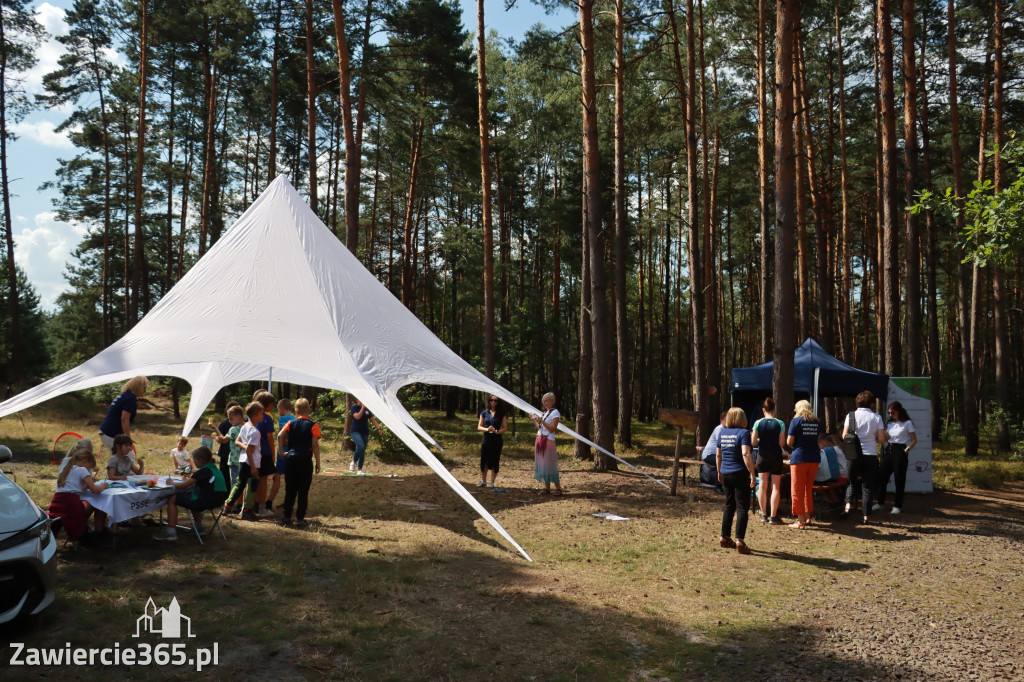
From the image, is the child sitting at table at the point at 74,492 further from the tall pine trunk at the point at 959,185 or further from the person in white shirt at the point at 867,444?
the tall pine trunk at the point at 959,185

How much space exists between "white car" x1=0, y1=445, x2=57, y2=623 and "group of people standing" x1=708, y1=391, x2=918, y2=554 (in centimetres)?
574

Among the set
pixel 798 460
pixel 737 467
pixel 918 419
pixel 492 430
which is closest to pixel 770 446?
pixel 798 460

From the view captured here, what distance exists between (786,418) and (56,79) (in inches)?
999

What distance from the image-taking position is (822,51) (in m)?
19.4

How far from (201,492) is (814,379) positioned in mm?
9223

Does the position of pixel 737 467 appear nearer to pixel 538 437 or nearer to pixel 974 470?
pixel 538 437

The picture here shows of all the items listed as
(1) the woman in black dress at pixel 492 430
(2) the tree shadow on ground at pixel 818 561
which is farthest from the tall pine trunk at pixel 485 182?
(2) the tree shadow on ground at pixel 818 561

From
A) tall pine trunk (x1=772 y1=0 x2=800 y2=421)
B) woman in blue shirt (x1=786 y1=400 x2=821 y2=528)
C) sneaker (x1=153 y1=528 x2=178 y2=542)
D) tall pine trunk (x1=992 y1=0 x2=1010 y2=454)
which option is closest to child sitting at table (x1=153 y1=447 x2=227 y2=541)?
sneaker (x1=153 y1=528 x2=178 y2=542)

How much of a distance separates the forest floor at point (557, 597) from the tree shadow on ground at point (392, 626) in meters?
0.02

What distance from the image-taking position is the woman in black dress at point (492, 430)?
934 centimetres

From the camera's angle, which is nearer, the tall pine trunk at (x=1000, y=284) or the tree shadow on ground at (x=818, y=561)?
the tree shadow on ground at (x=818, y=561)

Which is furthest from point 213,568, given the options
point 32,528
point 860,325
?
point 860,325

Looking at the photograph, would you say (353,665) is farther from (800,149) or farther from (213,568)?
(800,149)

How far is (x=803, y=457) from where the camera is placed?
26.3 feet
